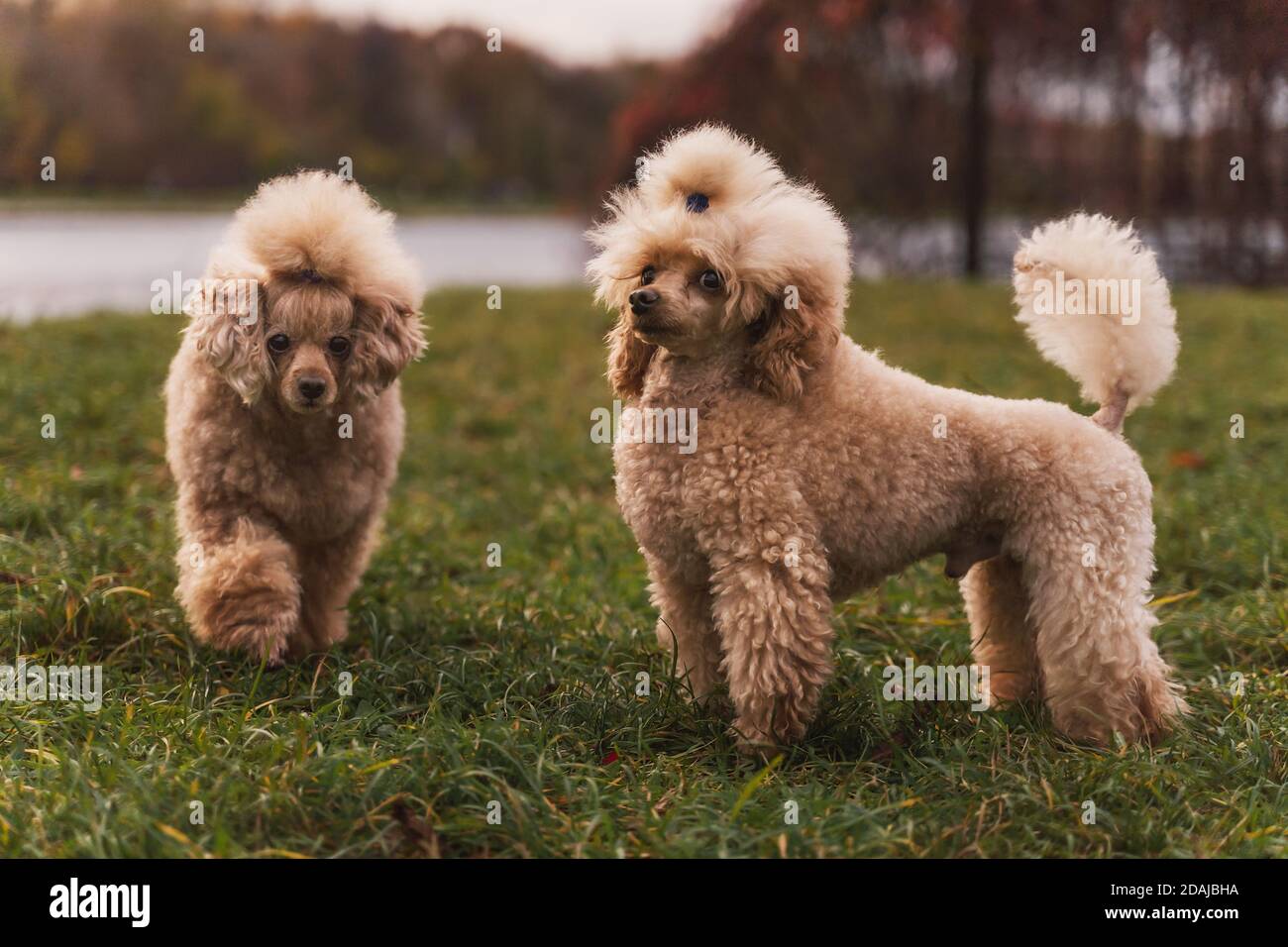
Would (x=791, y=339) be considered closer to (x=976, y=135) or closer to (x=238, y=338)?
(x=238, y=338)

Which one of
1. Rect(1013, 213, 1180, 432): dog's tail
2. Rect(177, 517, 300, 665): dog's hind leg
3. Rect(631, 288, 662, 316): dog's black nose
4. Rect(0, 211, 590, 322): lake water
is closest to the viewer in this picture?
Rect(631, 288, 662, 316): dog's black nose

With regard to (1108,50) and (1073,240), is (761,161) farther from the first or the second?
(1108,50)

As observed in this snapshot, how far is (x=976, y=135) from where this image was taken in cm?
1309

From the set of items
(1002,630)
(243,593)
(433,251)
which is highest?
(433,251)

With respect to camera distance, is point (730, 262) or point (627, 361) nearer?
point (730, 262)

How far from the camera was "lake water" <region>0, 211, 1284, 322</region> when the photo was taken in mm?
9773

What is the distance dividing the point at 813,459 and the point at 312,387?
1.49 meters

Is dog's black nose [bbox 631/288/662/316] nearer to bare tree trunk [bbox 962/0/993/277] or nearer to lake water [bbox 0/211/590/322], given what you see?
lake water [bbox 0/211/590/322]

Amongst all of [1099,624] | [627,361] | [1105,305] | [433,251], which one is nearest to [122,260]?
[433,251]

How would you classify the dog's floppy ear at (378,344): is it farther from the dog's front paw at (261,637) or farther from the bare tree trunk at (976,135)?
the bare tree trunk at (976,135)

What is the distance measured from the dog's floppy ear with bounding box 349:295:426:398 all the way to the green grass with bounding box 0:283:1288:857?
0.84 metres

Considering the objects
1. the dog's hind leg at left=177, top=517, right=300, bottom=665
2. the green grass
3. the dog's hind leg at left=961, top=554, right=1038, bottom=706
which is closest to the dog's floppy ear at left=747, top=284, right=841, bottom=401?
the dog's hind leg at left=961, top=554, right=1038, bottom=706
